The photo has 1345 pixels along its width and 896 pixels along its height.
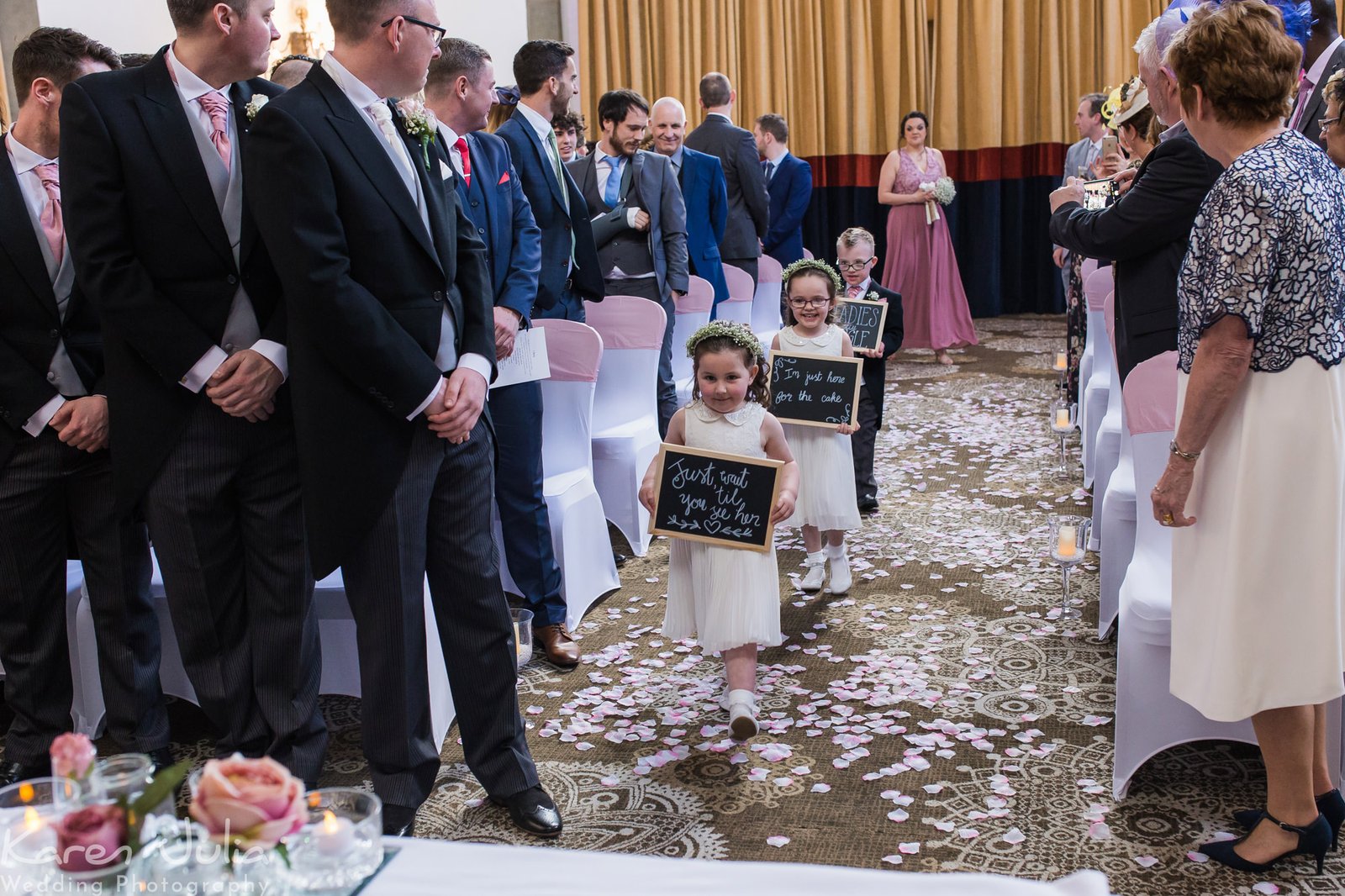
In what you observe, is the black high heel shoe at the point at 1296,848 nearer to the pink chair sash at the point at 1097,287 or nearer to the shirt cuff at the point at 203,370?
the shirt cuff at the point at 203,370

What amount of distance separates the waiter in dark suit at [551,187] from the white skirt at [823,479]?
89 centimetres

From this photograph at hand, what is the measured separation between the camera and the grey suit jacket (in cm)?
533

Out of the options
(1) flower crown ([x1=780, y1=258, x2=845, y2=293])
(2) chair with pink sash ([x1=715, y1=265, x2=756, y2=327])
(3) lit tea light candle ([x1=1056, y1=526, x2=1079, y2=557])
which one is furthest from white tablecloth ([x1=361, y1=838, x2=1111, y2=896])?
(2) chair with pink sash ([x1=715, y1=265, x2=756, y2=327])

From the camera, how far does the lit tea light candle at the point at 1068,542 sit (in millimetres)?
3650

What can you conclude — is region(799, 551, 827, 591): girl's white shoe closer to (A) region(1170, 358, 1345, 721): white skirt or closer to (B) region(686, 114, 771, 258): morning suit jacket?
(A) region(1170, 358, 1345, 721): white skirt

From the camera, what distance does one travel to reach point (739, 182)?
7406mm

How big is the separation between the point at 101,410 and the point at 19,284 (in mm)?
327

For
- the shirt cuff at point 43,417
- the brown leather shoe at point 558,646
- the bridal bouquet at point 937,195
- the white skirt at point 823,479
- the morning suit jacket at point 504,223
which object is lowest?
the brown leather shoe at point 558,646

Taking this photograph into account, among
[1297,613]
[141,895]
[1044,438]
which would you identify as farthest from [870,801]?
[1044,438]

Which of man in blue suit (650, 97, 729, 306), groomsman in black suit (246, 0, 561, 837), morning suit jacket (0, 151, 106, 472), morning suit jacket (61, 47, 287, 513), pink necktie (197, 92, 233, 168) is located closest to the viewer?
groomsman in black suit (246, 0, 561, 837)

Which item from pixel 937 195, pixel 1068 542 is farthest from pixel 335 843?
pixel 937 195

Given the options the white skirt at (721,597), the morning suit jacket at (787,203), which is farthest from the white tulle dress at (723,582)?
the morning suit jacket at (787,203)

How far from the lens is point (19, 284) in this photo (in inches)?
107

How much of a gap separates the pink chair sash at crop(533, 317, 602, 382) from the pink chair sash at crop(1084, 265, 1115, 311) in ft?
7.82
